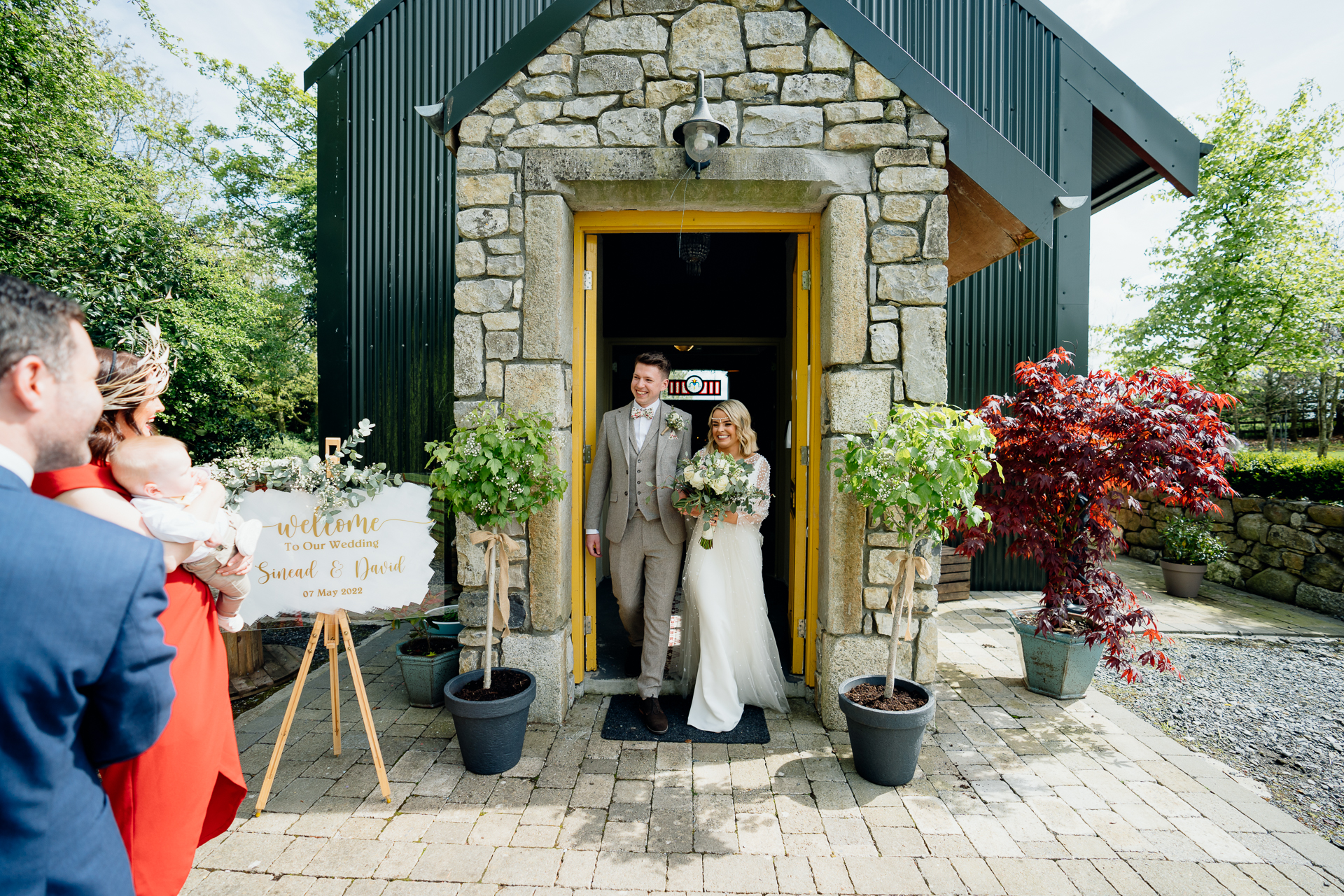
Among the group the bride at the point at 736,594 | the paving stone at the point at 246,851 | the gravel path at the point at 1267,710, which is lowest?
the gravel path at the point at 1267,710

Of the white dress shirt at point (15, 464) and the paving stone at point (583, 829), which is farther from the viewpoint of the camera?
the paving stone at point (583, 829)

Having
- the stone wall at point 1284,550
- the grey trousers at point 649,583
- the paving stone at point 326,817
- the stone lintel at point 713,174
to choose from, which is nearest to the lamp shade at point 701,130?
the stone lintel at point 713,174

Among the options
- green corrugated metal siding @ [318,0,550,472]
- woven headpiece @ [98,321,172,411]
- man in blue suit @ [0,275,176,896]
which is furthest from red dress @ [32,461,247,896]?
green corrugated metal siding @ [318,0,550,472]

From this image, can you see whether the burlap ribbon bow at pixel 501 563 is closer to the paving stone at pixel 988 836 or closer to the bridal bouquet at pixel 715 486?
the bridal bouquet at pixel 715 486

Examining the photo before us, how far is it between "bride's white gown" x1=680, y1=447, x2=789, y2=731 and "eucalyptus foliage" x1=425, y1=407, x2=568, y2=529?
0.94 metres

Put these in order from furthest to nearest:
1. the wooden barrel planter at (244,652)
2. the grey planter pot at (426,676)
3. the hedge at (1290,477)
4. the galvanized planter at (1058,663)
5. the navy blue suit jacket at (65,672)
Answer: the hedge at (1290,477), the wooden barrel planter at (244,652), the galvanized planter at (1058,663), the grey planter pot at (426,676), the navy blue suit jacket at (65,672)

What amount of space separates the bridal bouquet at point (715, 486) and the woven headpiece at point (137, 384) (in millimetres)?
2113

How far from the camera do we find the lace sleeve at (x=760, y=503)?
322cm

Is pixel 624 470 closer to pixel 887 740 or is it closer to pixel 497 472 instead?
pixel 497 472

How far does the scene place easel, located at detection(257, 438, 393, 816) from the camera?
2455mm

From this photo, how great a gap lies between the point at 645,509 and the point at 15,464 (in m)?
2.49

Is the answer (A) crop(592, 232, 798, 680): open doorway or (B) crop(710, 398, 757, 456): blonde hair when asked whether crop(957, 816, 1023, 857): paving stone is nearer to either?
(B) crop(710, 398, 757, 456): blonde hair

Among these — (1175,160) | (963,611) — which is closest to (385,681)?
(963,611)

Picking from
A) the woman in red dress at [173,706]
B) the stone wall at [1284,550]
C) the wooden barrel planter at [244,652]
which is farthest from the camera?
the stone wall at [1284,550]
